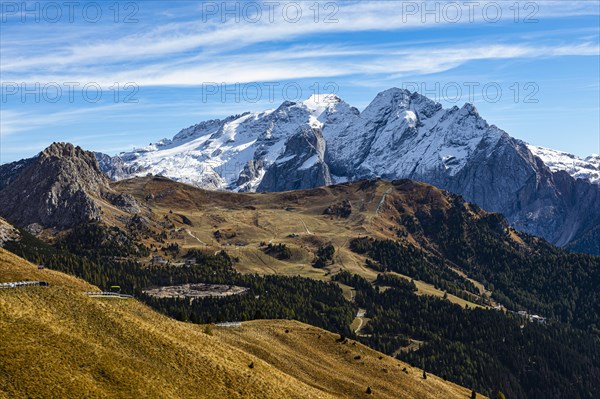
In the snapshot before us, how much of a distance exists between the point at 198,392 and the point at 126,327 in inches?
653

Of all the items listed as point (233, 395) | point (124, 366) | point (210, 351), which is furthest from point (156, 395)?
point (210, 351)

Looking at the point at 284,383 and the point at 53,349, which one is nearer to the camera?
the point at 53,349

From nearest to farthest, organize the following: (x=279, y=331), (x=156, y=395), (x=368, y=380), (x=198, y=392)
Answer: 1. (x=156, y=395)
2. (x=198, y=392)
3. (x=368, y=380)
4. (x=279, y=331)

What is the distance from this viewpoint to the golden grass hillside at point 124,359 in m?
76.8

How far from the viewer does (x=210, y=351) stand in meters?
102

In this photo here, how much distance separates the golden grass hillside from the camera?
76812 millimetres

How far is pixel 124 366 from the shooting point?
8400cm

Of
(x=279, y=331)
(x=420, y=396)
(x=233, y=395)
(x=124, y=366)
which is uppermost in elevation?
(x=124, y=366)

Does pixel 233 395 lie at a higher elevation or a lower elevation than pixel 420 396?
higher

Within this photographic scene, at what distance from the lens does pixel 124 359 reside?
85875 mm

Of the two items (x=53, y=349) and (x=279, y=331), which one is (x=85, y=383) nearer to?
(x=53, y=349)

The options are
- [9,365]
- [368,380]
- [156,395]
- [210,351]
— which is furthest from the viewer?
[368,380]

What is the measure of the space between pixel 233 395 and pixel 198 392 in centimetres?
557

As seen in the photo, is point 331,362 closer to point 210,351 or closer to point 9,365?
point 210,351
